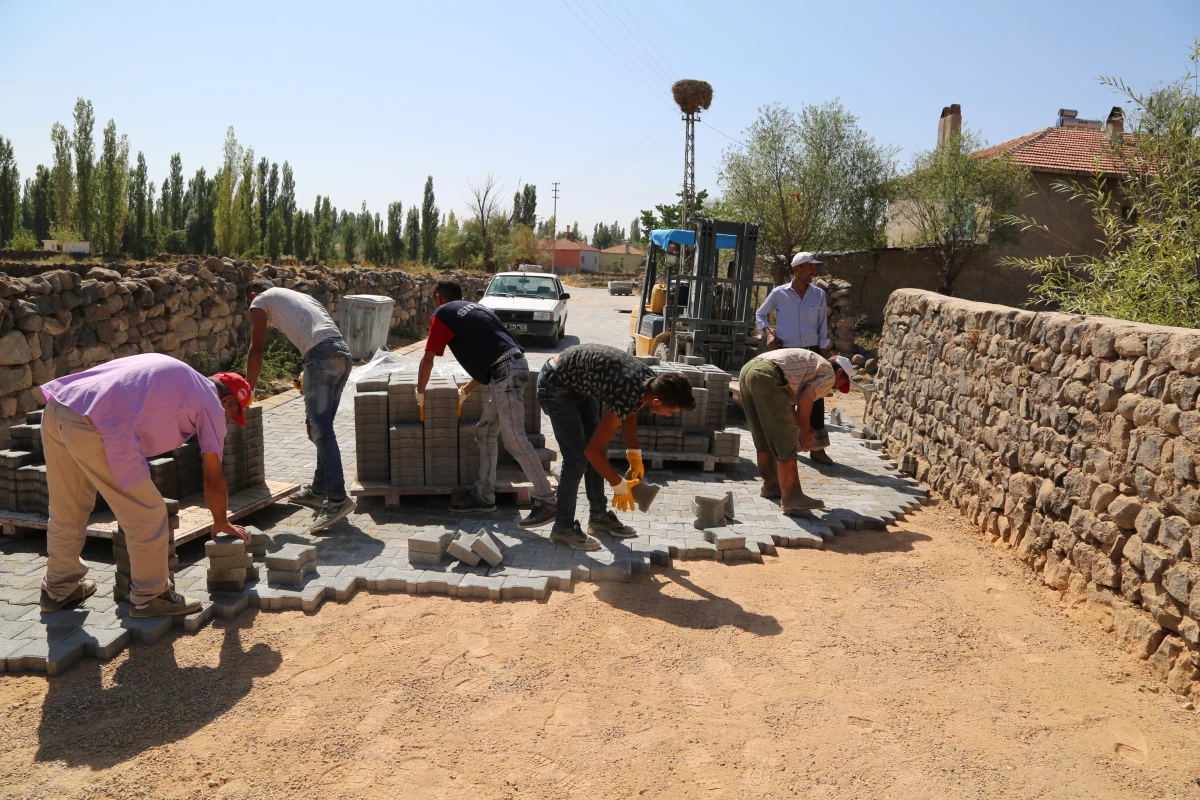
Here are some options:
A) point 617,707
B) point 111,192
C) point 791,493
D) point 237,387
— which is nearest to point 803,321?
point 791,493

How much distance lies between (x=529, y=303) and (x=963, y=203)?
12.8 metres

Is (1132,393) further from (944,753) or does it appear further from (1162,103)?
A: (1162,103)

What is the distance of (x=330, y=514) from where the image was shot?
550 centimetres

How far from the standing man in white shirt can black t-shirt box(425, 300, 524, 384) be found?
137 inches

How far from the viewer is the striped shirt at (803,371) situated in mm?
6391

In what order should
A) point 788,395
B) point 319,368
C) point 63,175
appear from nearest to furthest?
point 319,368
point 788,395
point 63,175

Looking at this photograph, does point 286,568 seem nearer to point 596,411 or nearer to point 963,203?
point 596,411

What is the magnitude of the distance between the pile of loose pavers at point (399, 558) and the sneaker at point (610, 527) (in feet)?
0.20

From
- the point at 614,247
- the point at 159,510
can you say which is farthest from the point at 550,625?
the point at 614,247

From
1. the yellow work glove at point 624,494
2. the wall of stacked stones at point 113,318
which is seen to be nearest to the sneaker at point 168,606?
the yellow work glove at point 624,494

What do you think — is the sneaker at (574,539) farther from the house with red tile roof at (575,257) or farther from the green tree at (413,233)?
the house with red tile roof at (575,257)

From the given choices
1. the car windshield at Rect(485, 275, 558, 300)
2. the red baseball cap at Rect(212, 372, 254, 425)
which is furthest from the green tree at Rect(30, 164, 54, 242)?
the red baseball cap at Rect(212, 372, 254, 425)

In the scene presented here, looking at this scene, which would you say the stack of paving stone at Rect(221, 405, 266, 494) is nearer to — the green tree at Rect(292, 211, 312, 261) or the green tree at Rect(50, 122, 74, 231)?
the green tree at Rect(50, 122, 74, 231)

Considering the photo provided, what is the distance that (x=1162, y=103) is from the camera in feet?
20.2
